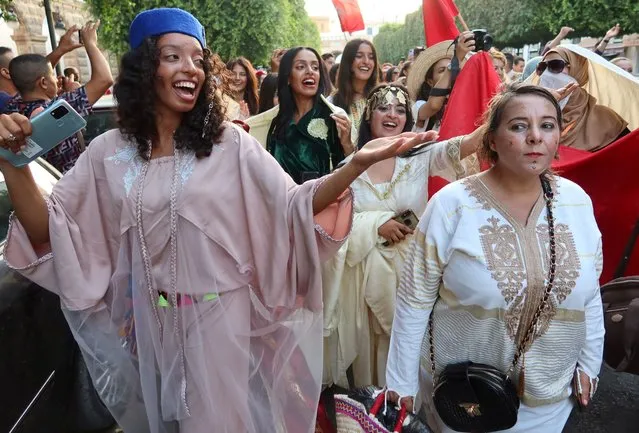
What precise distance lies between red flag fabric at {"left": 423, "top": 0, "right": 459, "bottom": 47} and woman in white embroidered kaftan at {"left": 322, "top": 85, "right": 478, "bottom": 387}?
184cm

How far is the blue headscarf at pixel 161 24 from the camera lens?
1.84 metres

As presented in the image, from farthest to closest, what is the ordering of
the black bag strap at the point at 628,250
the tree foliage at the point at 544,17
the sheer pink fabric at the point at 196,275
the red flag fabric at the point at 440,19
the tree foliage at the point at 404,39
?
the tree foliage at the point at 404,39, the tree foliage at the point at 544,17, the red flag fabric at the point at 440,19, the black bag strap at the point at 628,250, the sheer pink fabric at the point at 196,275

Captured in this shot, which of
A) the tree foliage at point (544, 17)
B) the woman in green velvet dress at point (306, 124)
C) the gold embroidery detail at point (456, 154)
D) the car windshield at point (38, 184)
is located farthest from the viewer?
the tree foliage at point (544, 17)

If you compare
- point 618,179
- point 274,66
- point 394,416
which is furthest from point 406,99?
point 274,66

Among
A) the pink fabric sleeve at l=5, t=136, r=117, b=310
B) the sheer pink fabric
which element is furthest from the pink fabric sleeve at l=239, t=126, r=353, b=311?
the pink fabric sleeve at l=5, t=136, r=117, b=310

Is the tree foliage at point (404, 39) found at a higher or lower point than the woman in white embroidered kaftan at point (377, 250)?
lower

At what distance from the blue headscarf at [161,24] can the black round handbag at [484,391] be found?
4.52 feet

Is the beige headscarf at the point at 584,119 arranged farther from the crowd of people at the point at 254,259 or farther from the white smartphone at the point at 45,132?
the white smartphone at the point at 45,132

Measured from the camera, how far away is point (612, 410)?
3.17 metres

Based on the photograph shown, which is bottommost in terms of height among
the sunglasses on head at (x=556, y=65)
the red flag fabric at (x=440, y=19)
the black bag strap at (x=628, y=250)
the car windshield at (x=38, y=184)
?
the black bag strap at (x=628, y=250)

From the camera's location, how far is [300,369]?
2.07 metres

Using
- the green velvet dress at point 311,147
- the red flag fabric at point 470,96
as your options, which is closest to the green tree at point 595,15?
the red flag fabric at point 470,96

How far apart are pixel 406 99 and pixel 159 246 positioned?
5.90 ft

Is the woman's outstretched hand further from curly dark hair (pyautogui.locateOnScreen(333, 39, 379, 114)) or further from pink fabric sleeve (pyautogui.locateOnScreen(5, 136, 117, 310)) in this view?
curly dark hair (pyautogui.locateOnScreen(333, 39, 379, 114))
